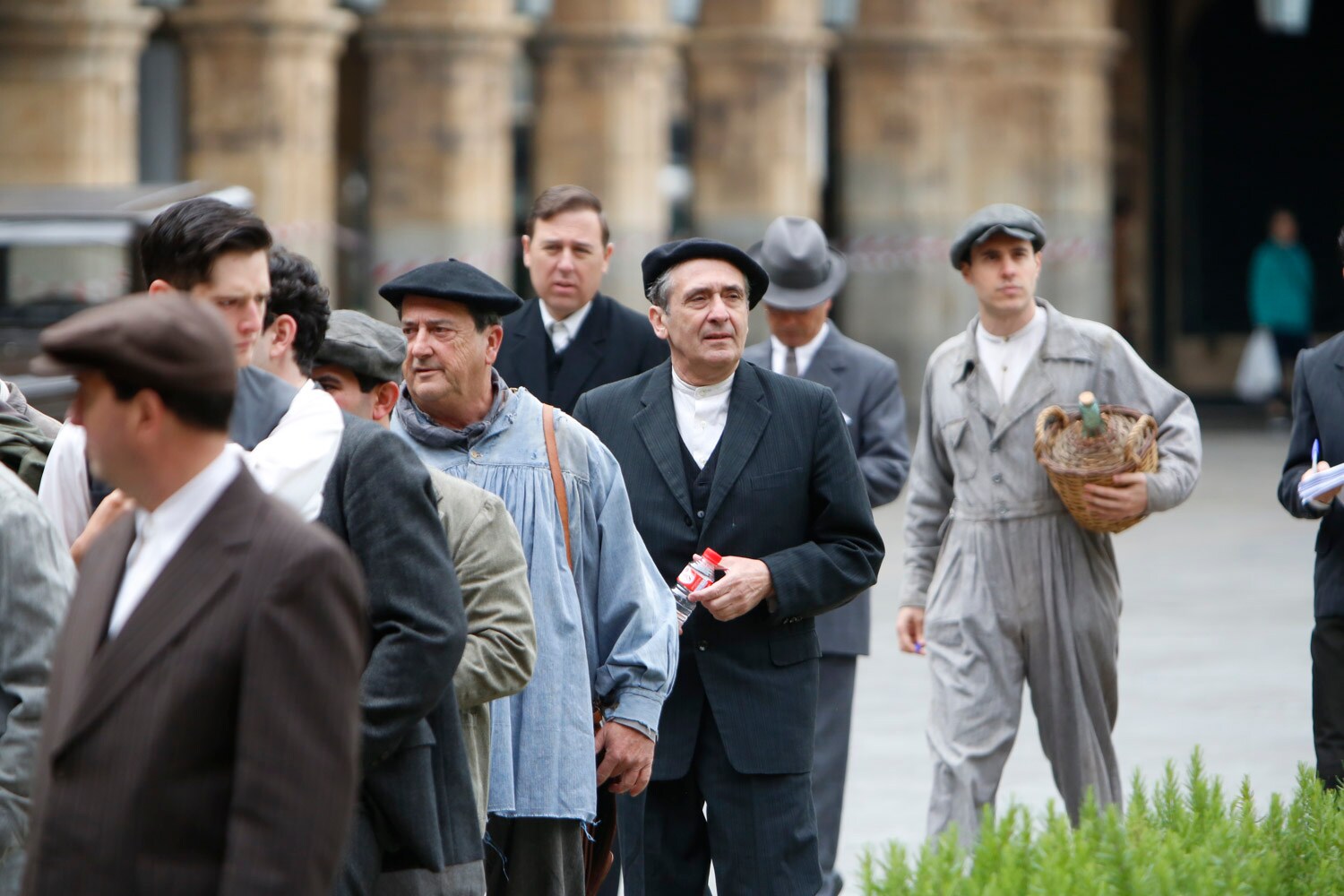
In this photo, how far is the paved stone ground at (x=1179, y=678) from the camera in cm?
809

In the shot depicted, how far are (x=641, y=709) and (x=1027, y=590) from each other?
6.33ft

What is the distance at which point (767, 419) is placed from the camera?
5.31 meters

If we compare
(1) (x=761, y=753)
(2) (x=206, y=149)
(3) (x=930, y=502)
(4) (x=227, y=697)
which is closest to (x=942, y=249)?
(2) (x=206, y=149)

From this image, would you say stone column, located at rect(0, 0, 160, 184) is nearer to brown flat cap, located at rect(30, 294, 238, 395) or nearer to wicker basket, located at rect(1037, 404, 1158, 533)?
wicker basket, located at rect(1037, 404, 1158, 533)

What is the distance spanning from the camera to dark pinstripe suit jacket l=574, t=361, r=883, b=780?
5168mm

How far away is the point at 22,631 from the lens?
3.75 metres

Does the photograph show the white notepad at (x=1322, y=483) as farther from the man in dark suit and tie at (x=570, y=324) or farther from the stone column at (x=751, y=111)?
the stone column at (x=751, y=111)

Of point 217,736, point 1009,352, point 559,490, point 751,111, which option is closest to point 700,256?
point 559,490

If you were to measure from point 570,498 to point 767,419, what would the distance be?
76cm

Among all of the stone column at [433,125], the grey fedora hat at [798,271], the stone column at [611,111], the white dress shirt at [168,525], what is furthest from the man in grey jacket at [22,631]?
the stone column at [611,111]

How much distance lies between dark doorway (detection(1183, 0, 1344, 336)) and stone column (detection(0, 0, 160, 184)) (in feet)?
47.7

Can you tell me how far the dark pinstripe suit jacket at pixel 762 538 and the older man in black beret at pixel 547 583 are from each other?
404 millimetres

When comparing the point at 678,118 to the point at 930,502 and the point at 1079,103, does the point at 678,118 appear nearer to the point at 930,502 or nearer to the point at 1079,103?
the point at 1079,103

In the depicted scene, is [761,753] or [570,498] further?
[761,753]
